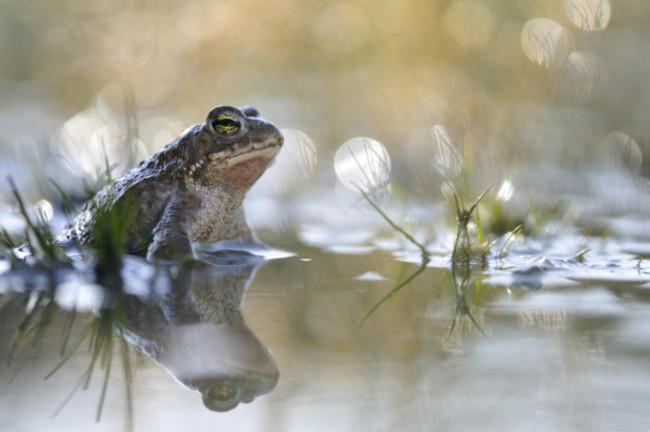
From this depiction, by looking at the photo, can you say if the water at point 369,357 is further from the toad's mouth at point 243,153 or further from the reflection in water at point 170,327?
the toad's mouth at point 243,153

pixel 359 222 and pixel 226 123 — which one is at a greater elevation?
pixel 226 123

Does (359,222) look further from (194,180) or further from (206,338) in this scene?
(206,338)

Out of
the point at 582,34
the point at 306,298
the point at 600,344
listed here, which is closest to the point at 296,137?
the point at 582,34

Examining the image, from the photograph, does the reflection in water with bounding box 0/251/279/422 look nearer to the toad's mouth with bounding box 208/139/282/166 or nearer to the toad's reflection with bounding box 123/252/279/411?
the toad's reflection with bounding box 123/252/279/411

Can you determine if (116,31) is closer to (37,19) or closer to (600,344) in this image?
(37,19)

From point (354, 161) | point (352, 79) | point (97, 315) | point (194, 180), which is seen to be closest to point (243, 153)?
point (194, 180)

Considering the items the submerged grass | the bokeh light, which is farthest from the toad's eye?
the bokeh light

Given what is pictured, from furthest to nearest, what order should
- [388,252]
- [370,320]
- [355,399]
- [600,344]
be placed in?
[388,252], [370,320], [600,344], [355,399]
